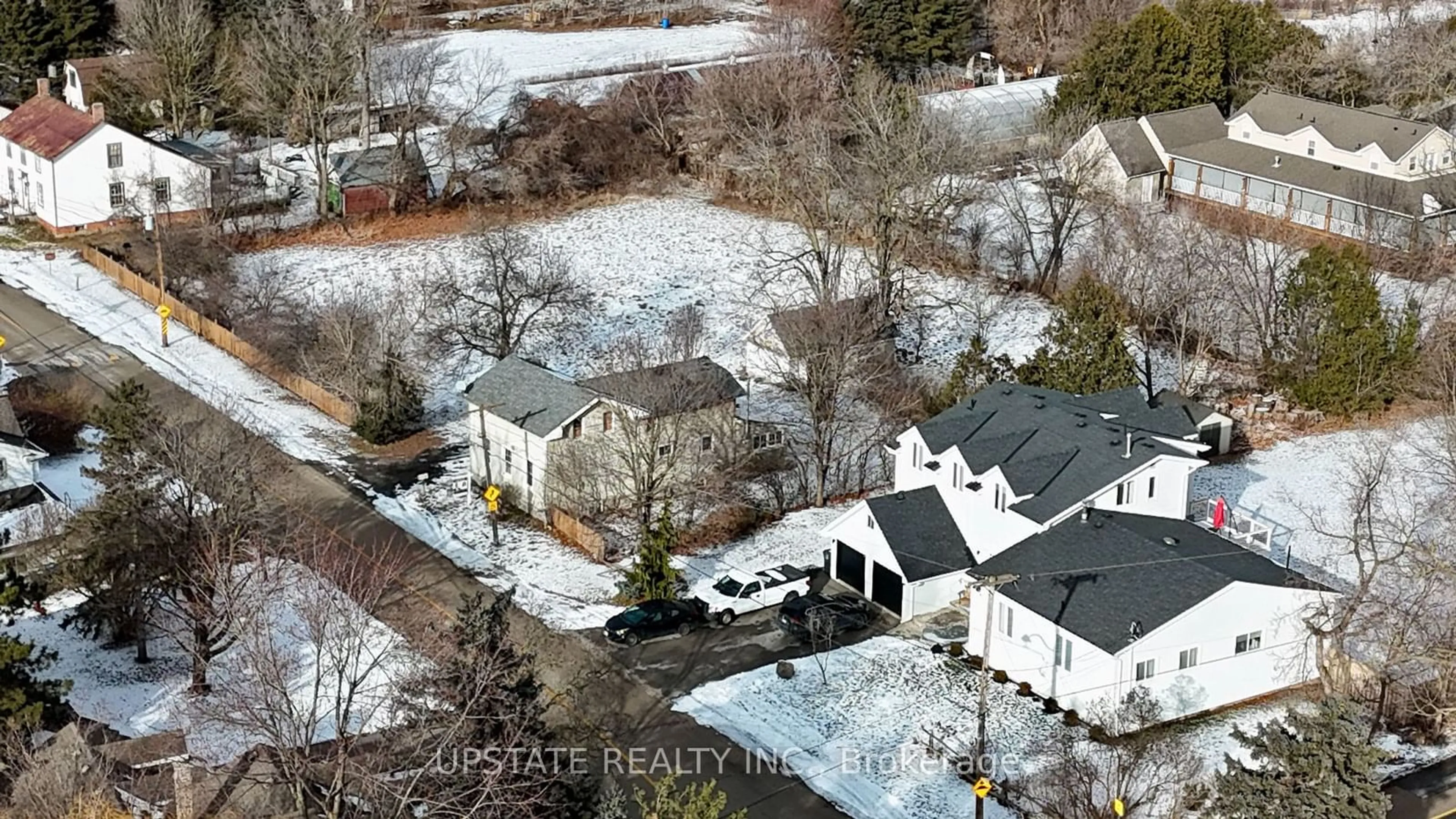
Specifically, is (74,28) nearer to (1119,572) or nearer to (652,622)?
(652,622)

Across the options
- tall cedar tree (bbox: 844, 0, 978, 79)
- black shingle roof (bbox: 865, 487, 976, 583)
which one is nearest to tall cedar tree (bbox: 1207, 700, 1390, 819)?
black shingle roof (bbox: 865, 487, 976, 583)

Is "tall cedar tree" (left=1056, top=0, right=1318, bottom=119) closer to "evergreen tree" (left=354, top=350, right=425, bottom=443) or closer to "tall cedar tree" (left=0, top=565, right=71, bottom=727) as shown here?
"evergreen tree" (left=354, top=350, right=425, bottom=443)

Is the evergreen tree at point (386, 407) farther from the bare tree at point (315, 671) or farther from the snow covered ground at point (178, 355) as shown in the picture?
the bare tree at point (315, 671)

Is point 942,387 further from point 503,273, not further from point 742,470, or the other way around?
point 503,273

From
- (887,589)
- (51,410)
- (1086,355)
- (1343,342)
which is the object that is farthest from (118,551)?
(1343,342)

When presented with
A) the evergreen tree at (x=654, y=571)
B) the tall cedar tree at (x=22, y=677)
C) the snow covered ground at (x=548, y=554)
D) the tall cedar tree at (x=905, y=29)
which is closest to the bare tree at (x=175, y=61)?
the tall cedar tree at (x=905, y=29)
